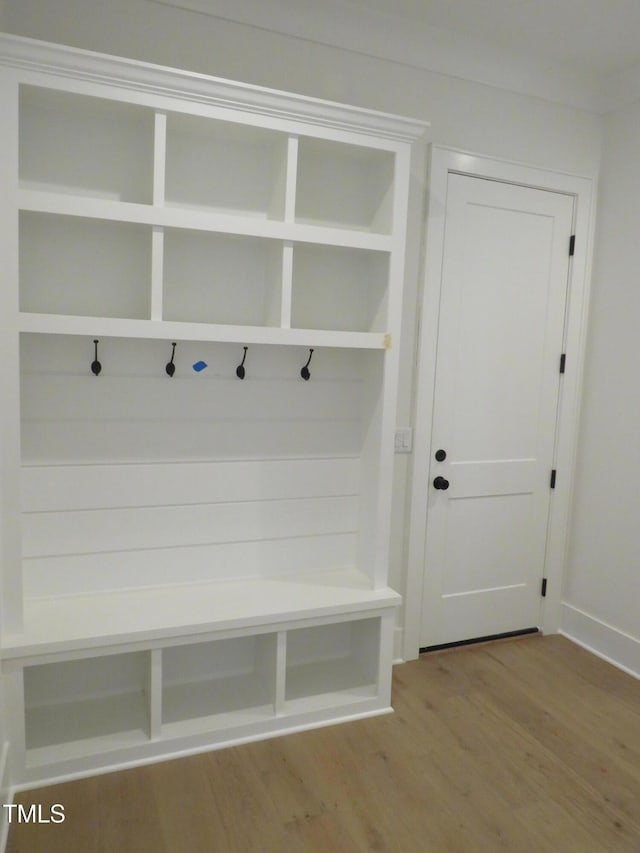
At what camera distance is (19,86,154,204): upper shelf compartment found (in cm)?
210

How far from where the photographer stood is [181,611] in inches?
88.7

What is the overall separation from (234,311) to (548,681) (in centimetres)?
220

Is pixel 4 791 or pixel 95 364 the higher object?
pixel 95 364

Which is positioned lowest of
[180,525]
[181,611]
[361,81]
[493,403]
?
[181,611]

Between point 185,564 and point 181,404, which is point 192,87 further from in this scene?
point 185,564

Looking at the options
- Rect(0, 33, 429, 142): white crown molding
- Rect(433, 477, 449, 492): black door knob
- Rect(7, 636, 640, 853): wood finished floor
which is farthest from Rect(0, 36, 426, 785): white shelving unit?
Rect(433, 477, 449, 492): black door knob

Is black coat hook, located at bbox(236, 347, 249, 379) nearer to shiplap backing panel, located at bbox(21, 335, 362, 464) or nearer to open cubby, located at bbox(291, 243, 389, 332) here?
shiplap backing panel, located at bbox(21, 335, 362, 464)

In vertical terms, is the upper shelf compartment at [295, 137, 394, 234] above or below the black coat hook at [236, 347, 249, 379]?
above

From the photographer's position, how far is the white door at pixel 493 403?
9.52ft

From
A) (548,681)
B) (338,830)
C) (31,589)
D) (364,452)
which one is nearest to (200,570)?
(31,589)

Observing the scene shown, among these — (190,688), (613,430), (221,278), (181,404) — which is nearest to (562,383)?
(613,430)

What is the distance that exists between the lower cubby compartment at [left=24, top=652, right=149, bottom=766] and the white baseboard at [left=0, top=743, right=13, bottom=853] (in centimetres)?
11

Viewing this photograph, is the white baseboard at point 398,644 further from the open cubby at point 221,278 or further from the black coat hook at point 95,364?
the black coat hook at point 95,364

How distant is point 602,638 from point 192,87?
307 centimetres
